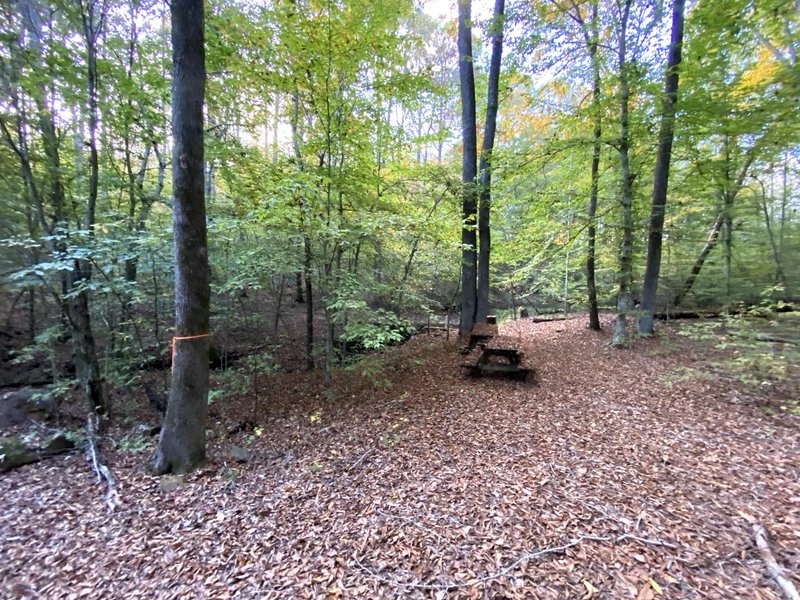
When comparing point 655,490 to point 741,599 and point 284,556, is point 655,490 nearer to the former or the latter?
point 741,599

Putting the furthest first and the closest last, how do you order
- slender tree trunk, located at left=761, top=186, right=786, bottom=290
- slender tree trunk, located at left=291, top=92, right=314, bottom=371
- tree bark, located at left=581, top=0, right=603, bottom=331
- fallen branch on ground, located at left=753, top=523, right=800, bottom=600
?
tree bark, located at left=581, top=0, right=603, bottom=331 → slender tree trunk, located at left=761, top=186, right=786, bottom=290 → slender tree trunk, located at left=291, top=92, right=314, bottom=371 → fallen branch on ground, located at left=753, top=523, right=800, bottom=600

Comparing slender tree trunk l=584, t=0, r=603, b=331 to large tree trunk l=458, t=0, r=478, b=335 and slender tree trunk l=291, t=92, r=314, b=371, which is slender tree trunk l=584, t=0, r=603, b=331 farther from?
slender tree trunk l=291, t=92, r=314, b=371

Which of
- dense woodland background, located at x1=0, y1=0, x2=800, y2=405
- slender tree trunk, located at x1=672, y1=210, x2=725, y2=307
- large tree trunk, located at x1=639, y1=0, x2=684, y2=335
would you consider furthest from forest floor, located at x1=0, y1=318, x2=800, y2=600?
slender tree trunk, located at x1=672, y1=210, x2=725, y2=307

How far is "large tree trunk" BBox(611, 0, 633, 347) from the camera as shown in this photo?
24.5 feet

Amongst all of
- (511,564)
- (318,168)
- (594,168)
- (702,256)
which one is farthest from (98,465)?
(702,256)

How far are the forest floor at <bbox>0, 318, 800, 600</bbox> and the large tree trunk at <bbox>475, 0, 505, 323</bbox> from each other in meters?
3.85

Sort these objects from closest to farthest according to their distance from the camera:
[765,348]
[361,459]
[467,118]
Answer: [361,459], [765,348], [467,118]

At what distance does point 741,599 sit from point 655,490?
1.15m

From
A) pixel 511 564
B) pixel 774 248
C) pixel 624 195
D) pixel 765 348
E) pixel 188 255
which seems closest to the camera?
pixel 511 564

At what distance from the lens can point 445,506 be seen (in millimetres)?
3123

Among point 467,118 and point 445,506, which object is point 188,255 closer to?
point 445,506

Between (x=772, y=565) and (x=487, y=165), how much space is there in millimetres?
8159

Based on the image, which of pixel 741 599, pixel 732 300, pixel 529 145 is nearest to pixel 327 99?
pixel 529 145

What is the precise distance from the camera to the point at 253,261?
5.21m
